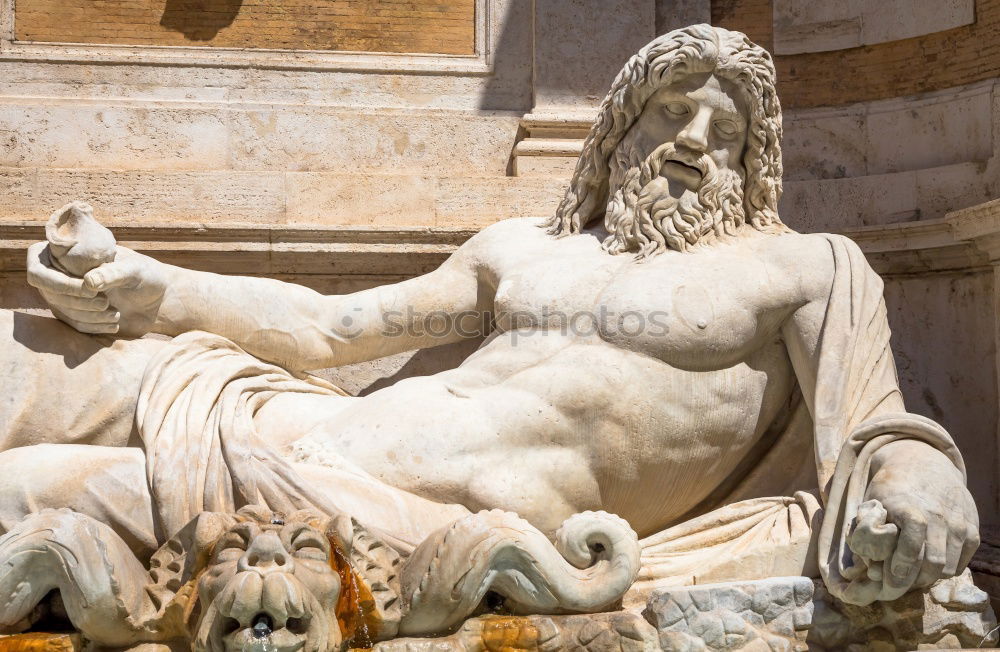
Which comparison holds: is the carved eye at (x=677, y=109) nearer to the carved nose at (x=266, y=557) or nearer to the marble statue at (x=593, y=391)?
the marble statue at (x=593, y=391)

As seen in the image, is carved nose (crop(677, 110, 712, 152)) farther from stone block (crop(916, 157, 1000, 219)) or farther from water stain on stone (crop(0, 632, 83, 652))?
water stain on stone (crop(0, 632, 83, 652))

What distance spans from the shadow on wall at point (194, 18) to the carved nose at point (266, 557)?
9.44 feet

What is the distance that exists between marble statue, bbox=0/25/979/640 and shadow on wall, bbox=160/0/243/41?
5.04 feet

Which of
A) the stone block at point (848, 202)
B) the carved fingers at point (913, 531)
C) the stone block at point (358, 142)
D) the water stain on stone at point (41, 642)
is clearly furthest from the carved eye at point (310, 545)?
Answer: the stone block at point (848, 202)

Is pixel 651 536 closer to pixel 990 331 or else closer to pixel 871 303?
pixel 871 303

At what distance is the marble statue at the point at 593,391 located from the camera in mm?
4000

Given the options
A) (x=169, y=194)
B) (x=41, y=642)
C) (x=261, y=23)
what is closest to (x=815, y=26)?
(x=261, y=23)

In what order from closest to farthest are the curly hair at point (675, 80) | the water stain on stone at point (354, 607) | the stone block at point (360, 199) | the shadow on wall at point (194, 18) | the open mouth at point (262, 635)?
the open mouth at point (262, 635) < the water stain on stone at point (354, 607) < the curly hair at point (675, 80) < the stone block at point (360, 199) < the shadow on wall at point (194, 18)

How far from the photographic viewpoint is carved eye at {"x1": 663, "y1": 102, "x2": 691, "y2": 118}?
4551 mm

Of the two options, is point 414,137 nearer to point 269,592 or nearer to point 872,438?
point 872,438

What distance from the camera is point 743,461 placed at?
4.54m

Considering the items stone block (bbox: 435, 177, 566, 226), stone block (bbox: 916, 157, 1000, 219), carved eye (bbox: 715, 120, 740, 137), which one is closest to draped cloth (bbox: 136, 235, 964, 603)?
carved eye (bbox: 715, 120, 740, 137)

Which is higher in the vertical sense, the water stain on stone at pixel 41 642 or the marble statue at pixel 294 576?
the marble statue at pixel 294 576

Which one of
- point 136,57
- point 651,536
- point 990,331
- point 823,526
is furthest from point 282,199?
point 990,331
